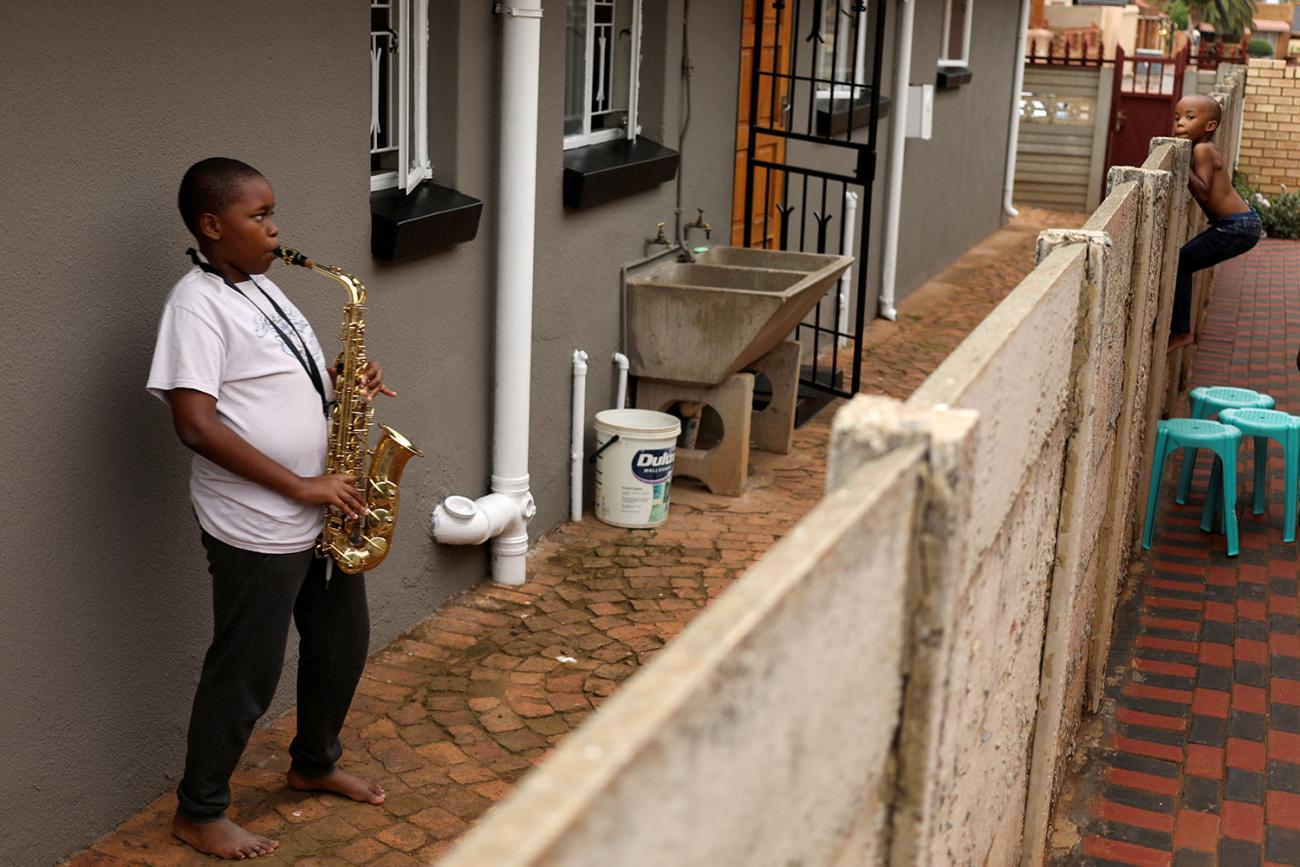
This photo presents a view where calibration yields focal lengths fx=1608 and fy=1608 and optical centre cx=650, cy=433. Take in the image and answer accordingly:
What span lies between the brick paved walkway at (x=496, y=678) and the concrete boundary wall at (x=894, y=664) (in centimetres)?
172

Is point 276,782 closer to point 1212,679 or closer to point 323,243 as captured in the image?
point 323,243

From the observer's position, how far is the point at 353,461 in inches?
180

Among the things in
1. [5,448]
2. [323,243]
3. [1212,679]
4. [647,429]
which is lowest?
[1212,679]

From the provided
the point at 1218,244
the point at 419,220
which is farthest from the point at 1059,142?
the point at 419,220

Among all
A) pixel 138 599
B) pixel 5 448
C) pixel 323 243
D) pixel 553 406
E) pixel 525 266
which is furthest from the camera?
pixel 553 406

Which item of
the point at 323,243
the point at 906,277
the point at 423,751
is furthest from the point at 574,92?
the point at 906,277

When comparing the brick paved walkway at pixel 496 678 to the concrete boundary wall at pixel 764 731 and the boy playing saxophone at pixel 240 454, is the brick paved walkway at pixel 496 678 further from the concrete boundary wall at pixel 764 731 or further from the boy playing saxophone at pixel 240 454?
the concrete boundary wall at pixel 764 731

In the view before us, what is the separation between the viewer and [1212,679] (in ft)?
21.3

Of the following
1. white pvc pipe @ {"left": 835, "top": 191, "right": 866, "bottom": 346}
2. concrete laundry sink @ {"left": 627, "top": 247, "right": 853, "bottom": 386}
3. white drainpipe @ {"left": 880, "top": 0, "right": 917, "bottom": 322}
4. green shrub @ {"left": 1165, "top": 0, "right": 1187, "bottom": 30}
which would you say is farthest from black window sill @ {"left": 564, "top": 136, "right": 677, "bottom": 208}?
green shrub @ {"left": 1165, "top": 0, "right": 1187, "bottom": 30}

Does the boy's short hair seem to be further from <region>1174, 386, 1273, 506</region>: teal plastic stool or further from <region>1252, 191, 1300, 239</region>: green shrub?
<region>1252, 191, 1300, 239</region>: green shrub

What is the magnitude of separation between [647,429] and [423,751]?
253 cm

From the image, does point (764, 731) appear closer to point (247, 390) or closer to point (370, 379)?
A: point (247, 390)

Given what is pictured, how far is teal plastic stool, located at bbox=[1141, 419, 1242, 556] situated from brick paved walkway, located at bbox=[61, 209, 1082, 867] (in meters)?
1.70

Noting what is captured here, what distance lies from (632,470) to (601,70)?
1980 millimetres
